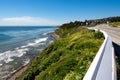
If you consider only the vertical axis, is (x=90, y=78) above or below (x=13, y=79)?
above

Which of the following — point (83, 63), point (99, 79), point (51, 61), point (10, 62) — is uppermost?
point (99, 79)

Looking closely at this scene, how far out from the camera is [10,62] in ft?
105

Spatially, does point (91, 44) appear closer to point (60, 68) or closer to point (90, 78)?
point (60, 68)

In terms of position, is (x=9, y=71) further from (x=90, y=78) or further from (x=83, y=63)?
(x=90, y=78)

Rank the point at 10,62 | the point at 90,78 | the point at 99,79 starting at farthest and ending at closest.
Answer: the point at 10,62 → the point at 99,79 → the point at 90,78

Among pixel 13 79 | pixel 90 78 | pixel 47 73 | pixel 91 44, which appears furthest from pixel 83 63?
pixel 13 79

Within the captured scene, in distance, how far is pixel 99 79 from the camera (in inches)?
221

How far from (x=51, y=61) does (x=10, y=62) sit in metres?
15.9

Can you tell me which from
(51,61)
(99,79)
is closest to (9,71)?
(51,61)

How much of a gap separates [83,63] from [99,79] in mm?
5470

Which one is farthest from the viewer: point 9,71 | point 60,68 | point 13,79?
point 9,71

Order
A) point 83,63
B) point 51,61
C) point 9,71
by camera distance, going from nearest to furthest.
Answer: point 83,63, point 51,61, point 9,71

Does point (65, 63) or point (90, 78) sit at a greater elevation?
point (90, 78)

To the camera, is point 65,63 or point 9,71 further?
point 9,71
